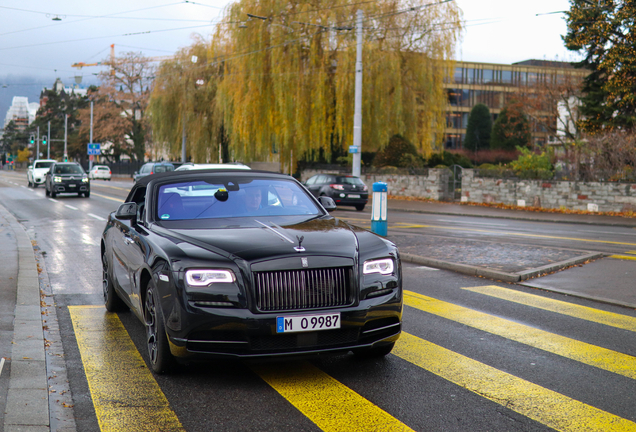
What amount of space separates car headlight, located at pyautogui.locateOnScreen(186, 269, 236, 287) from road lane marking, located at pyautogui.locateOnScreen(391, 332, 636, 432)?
5.79ft

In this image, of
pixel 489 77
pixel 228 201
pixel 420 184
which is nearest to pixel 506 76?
pixel 489 77

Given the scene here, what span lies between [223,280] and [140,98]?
73272 mm

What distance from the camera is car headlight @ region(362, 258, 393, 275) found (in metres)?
4.88

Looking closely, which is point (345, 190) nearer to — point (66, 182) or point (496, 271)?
point (66, 182)

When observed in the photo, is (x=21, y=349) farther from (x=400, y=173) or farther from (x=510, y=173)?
(x=400, y=173)

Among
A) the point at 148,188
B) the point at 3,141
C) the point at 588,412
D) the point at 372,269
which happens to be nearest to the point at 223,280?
the point at 372,269

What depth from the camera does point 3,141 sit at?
182 metres

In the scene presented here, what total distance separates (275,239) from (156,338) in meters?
1.17

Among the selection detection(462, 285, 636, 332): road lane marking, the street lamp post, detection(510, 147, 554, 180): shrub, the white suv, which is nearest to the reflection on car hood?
detection(462, 285, 636, 332): road lane marking

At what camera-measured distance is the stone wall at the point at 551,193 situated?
81.1ft

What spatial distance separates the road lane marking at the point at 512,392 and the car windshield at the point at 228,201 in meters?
1.60

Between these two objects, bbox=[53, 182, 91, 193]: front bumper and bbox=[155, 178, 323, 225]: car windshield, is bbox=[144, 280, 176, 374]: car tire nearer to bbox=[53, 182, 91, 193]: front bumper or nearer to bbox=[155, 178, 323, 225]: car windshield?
bbox=[155, 178, 323, 225]: car windshield

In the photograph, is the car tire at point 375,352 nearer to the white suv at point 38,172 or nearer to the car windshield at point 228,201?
the car windshield at point 228,201

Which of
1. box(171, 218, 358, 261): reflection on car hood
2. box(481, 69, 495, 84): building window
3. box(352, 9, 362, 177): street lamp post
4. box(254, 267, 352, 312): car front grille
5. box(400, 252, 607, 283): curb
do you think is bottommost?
box(400, 252, 607, 283): curb
